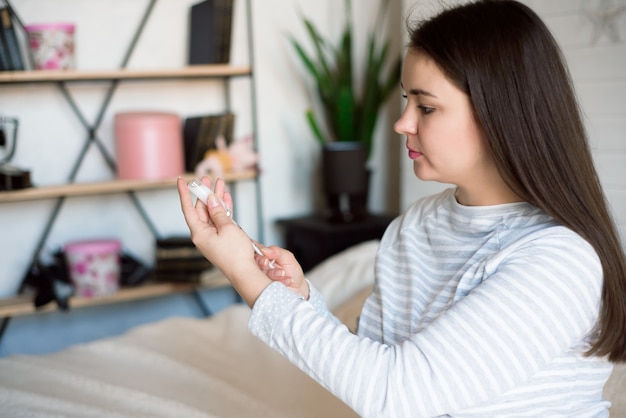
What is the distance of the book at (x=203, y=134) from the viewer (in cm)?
236

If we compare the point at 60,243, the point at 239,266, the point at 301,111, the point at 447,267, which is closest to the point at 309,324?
the point at 239,266

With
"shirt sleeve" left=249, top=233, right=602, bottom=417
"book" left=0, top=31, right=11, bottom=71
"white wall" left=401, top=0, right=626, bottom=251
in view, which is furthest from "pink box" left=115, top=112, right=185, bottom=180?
"shirt sleeve" left=249, top=233, right=602, bottom=417

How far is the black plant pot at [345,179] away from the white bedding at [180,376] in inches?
29.7

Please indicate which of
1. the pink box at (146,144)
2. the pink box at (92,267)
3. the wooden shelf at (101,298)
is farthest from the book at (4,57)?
the wooden shelf at (101,298)

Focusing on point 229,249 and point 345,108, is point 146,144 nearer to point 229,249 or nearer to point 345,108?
point 345,108

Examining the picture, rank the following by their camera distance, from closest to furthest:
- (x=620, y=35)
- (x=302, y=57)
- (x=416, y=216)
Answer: (x=416, y=216), (x=620, y=35), (x=302, y=57)

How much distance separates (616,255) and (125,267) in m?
1.80

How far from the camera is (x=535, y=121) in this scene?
36.3 inches

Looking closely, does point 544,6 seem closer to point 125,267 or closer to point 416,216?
point 416,216

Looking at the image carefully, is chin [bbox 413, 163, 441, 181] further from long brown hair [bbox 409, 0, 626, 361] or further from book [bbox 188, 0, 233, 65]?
book [bbox 188, 0, 233, 65]

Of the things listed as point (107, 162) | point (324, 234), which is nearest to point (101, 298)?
point (107, 162)

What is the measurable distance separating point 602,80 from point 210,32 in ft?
4.26

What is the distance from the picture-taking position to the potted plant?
2.58 meters

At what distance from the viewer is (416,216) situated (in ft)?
4.00
